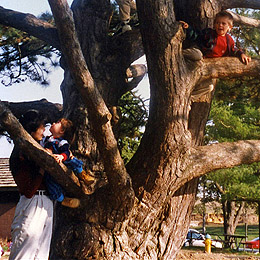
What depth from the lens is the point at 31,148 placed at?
14.8 ft

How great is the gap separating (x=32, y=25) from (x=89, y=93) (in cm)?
267

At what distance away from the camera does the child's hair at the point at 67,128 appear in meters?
5.54

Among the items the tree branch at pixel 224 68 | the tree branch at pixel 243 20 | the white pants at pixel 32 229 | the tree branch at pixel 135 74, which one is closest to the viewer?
the white pants at pixel 32 229

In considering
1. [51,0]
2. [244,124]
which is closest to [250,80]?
[51,0]

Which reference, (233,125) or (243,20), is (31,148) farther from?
(233,125)

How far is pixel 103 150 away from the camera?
489 cm

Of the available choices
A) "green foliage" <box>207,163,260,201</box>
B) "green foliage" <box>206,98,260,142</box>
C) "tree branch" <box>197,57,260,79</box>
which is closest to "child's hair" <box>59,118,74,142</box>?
"tree branch" <box>197,57,260,79</box>

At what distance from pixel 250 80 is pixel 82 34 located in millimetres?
3776

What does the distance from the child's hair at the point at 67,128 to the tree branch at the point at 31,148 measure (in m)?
0.76

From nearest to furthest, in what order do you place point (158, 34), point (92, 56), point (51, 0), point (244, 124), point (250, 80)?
1. point (51, 0)
2. point (158, 34)
3. point (92, 56)
4. point (250, 80)
5. point (244, 124)

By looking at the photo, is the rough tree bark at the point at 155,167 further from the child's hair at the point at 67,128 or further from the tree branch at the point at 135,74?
the tree branch at the point at 135,74

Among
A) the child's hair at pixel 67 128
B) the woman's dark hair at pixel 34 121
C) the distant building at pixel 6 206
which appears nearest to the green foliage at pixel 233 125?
the distant building at pixel 6 206

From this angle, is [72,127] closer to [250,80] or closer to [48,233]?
[48,233]

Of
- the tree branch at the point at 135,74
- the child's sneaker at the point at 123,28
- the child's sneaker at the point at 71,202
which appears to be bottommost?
the child's sneaker at the point at 71,202
